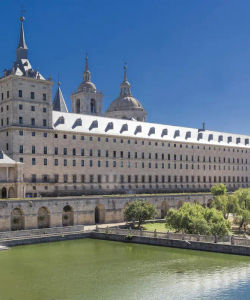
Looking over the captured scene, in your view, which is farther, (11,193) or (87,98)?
(87,98)

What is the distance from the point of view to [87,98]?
123000 millimetres

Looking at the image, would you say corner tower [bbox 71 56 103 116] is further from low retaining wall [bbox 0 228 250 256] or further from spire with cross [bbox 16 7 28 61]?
low retaining wall [bbox 0 228 250 256]

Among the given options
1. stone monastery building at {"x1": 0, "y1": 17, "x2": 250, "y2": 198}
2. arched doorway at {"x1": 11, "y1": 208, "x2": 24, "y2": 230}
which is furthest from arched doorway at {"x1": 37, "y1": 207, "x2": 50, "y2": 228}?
stone monastery building at {"x1": 0, "y1": 17, "x2": 250, "y2": 198}

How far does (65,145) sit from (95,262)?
38.9 metres

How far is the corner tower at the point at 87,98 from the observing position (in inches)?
4833

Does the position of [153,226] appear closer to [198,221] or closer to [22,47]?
[198,221]

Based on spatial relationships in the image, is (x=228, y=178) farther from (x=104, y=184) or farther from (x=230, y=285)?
(x=230, y=285)

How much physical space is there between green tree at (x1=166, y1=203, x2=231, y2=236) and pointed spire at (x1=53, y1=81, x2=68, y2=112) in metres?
60.5

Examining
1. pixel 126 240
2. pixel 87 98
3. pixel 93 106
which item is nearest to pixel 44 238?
pixel 126 240

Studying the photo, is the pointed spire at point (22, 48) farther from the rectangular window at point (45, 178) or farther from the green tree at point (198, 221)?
the green tree at point (198, 221)

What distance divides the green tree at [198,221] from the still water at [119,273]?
4.89m

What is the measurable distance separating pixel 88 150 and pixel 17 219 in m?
24.9

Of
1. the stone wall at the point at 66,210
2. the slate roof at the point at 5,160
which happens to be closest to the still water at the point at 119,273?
the stone wall at the point at 66,210

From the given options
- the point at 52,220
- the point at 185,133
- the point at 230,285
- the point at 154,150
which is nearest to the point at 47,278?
the point at 230,285
